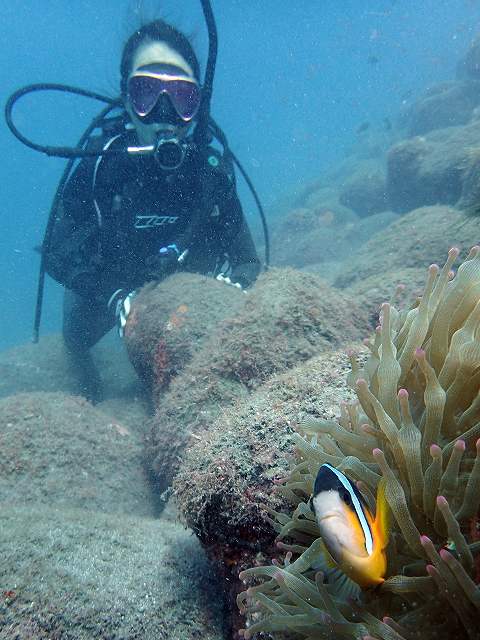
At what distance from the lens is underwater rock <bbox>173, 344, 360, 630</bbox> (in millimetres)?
1948

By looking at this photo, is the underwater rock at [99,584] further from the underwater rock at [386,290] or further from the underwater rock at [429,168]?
the underwater rock at [429,168]

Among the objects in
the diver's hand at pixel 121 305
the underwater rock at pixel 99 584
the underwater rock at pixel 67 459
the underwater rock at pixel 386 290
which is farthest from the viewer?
the diver's hand at pixel 121 305

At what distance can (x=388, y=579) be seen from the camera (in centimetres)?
118

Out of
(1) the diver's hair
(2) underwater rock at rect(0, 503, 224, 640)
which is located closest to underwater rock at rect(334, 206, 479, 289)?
(1) the diver's hair

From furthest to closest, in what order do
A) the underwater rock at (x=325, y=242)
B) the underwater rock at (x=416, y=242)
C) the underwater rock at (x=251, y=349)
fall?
1. the underwater rock at (x=325, y=242)
2. the underwater rock at (x=416, y=242)
3. the underwater rock at (x=251, y=349)

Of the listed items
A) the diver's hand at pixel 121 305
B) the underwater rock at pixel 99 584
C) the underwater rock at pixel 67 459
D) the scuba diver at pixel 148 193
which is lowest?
the underwater rock at pixel 67 459

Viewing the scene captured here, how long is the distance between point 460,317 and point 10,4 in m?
66.1

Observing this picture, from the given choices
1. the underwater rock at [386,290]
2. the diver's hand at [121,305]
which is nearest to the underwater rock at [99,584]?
the underwater rock at [386,290]

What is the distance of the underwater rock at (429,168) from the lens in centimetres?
1098

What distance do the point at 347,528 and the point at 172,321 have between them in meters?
3.89

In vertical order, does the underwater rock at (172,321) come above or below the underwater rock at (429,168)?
below

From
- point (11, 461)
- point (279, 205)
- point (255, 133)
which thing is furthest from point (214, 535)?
point (255, 133)

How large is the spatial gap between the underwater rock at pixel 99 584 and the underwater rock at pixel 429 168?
10433 mm

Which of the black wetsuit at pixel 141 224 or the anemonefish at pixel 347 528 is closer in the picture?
the anemonefish at pixel 347 528
